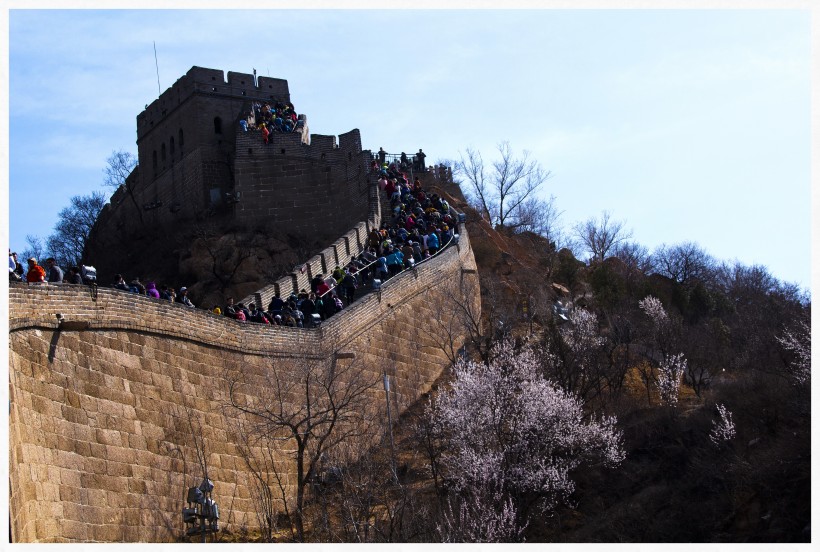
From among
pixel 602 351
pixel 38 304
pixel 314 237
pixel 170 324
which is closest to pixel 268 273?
pixel 314 237

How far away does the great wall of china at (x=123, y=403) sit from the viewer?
81.1 feet

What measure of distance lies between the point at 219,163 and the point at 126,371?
30.0m

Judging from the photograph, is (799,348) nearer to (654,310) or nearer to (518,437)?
(518,437)

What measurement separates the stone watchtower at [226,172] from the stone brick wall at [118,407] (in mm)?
19391

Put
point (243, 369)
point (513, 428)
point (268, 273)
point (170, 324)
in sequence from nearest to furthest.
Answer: point (170, 324)
point (243, 369)
point (513, 428)
point (268, 273)

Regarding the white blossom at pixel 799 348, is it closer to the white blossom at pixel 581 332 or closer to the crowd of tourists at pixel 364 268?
the white blossom at pixel 581 332

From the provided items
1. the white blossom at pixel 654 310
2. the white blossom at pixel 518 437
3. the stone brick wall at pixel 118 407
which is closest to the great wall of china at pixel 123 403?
the stone brick wall at pixel 118 407

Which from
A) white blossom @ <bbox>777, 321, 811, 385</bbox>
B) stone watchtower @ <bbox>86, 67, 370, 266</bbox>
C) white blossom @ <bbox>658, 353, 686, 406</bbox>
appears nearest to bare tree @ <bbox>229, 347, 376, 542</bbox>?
white blossom @ <bbox>658, 353, 686, 406</bbox>

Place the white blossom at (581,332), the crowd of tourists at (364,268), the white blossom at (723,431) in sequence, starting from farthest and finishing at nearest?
the white blossom at (581,332)
the white blossom at (723,431)
the crowd of tourists at (364,268)

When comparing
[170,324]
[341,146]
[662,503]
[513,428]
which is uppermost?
[341,146]

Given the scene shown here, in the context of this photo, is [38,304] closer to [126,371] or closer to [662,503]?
[126,371]

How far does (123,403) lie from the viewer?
27734mm

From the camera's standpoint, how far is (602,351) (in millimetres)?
43812

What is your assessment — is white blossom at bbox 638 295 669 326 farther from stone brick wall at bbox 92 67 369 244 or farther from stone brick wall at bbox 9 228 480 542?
stone brick wall at bbox 9 228 480 542
